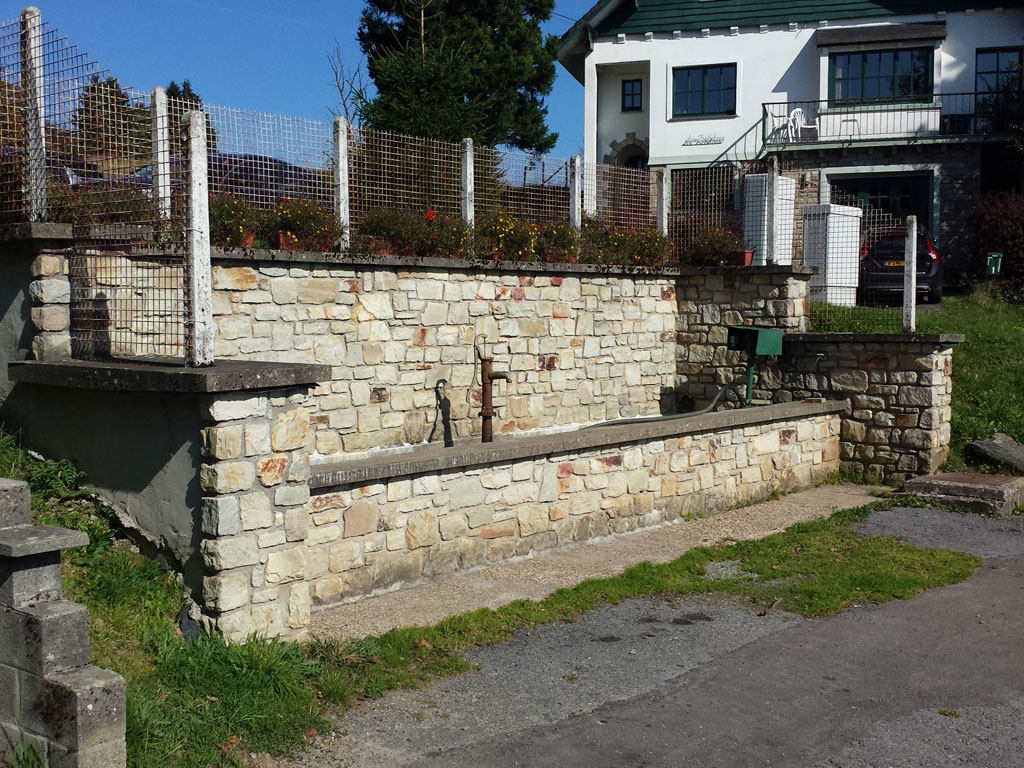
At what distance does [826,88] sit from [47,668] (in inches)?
937

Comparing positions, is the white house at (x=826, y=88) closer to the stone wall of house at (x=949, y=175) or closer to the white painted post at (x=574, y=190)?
the stone wall of house at (x=949, y=175)

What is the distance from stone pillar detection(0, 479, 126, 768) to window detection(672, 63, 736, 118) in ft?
77.8

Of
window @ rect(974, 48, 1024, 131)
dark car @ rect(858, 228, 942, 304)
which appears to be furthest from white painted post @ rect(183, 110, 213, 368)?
window @ rect(974, 48, 1024, 131)

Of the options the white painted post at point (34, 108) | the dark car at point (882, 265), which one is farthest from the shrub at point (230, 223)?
the dark car at point (882, 265)

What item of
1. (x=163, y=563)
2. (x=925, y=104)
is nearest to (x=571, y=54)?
(x=925, y=104)

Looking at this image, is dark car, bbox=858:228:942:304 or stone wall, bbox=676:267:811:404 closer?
stone wall, bbox=676:267:811:404

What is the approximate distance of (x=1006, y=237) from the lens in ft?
64.6

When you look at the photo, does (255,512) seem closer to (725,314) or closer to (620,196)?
(725,314)

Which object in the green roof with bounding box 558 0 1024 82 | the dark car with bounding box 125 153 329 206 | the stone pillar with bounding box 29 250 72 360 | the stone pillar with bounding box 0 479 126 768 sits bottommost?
the stone pillar with bounding box 0 479 126 768

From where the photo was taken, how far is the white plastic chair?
24.2 m

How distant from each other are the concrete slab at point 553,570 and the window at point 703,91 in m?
16.8

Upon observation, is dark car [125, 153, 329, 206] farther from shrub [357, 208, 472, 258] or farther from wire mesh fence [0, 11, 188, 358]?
wire mesh fence [0, 11, 188, 358]

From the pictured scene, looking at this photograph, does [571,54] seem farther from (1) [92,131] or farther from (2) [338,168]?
(1) [92,131]

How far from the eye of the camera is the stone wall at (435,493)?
5.25 metres
